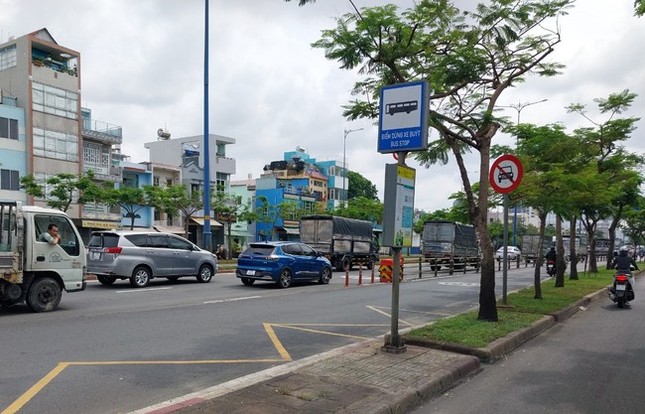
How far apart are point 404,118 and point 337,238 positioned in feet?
72.7

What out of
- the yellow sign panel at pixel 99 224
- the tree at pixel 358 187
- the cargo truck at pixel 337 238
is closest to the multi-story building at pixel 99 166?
the yellow sign panel at pixel 99 224

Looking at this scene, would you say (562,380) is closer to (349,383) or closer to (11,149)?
(349,383)

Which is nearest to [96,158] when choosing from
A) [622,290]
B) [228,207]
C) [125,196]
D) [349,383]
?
[125,196]

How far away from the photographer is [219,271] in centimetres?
2553

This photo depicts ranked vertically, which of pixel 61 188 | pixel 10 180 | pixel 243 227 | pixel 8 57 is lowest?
pixel 243 227

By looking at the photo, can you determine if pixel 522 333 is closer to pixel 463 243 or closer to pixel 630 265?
pixel 630 265

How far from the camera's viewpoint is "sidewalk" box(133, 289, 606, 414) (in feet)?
16.4

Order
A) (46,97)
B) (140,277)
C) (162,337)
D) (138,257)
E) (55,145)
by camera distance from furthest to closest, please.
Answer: (55,145) → (46,97) → (140,277) → (138,257) → (162,337)

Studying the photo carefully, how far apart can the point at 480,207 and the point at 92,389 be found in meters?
7.68

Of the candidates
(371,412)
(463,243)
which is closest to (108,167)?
(463,243)

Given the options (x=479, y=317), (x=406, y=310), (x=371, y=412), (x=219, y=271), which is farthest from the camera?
(x=219, y=271)

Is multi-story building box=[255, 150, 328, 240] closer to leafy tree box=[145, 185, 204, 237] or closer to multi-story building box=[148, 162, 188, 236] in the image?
multi-story building box=[148, 162, 188, 236]

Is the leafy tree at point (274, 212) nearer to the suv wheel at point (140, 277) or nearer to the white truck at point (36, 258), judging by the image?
the suv wheel at point (140, 277)

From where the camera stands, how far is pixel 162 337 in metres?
8.74
